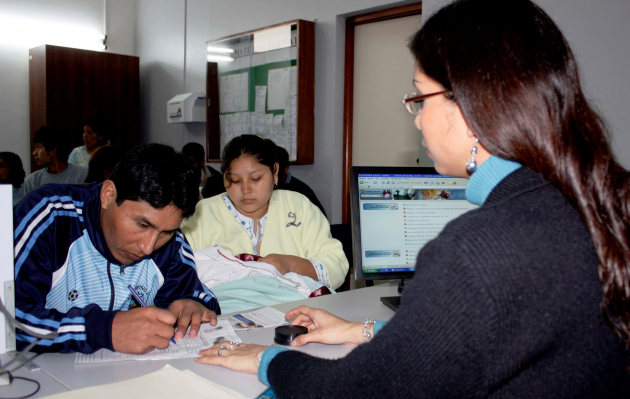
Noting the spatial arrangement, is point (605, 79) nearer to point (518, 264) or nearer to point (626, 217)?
point (626, 217)

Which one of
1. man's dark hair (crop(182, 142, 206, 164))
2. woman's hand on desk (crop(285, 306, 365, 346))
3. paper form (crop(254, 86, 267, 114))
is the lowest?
woman's hand on desk (crop(285, 306, 365, 346))

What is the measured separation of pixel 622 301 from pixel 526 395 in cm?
18

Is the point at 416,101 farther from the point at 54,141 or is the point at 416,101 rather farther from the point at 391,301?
the point at 54,141

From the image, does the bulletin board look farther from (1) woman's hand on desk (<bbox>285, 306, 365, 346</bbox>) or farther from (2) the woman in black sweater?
(2) the woman in black sweater

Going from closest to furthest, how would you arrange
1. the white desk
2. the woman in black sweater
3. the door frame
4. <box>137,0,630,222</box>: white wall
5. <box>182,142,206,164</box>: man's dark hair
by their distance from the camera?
the woman in black sweater < the white desk < <box>137,0,630,222</box>: white wall < the door frame < <box>182,142,206,164</box>: man's dark hair

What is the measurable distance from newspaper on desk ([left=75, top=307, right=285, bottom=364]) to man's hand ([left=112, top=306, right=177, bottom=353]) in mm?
20

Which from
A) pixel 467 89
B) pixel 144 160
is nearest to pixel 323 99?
pixel 144 160

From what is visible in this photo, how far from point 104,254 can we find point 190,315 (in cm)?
29

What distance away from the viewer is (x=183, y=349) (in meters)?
1.29

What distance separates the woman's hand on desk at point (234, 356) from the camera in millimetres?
1141

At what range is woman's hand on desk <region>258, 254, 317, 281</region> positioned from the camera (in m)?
2.02

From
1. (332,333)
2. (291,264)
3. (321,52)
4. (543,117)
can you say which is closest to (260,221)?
(291,264)

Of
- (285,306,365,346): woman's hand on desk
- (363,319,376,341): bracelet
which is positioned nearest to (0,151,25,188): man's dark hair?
(285,306,365,346): woman's hand on desk

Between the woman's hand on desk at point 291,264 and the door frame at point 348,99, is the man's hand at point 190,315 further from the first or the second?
the door frame at point 348,99
